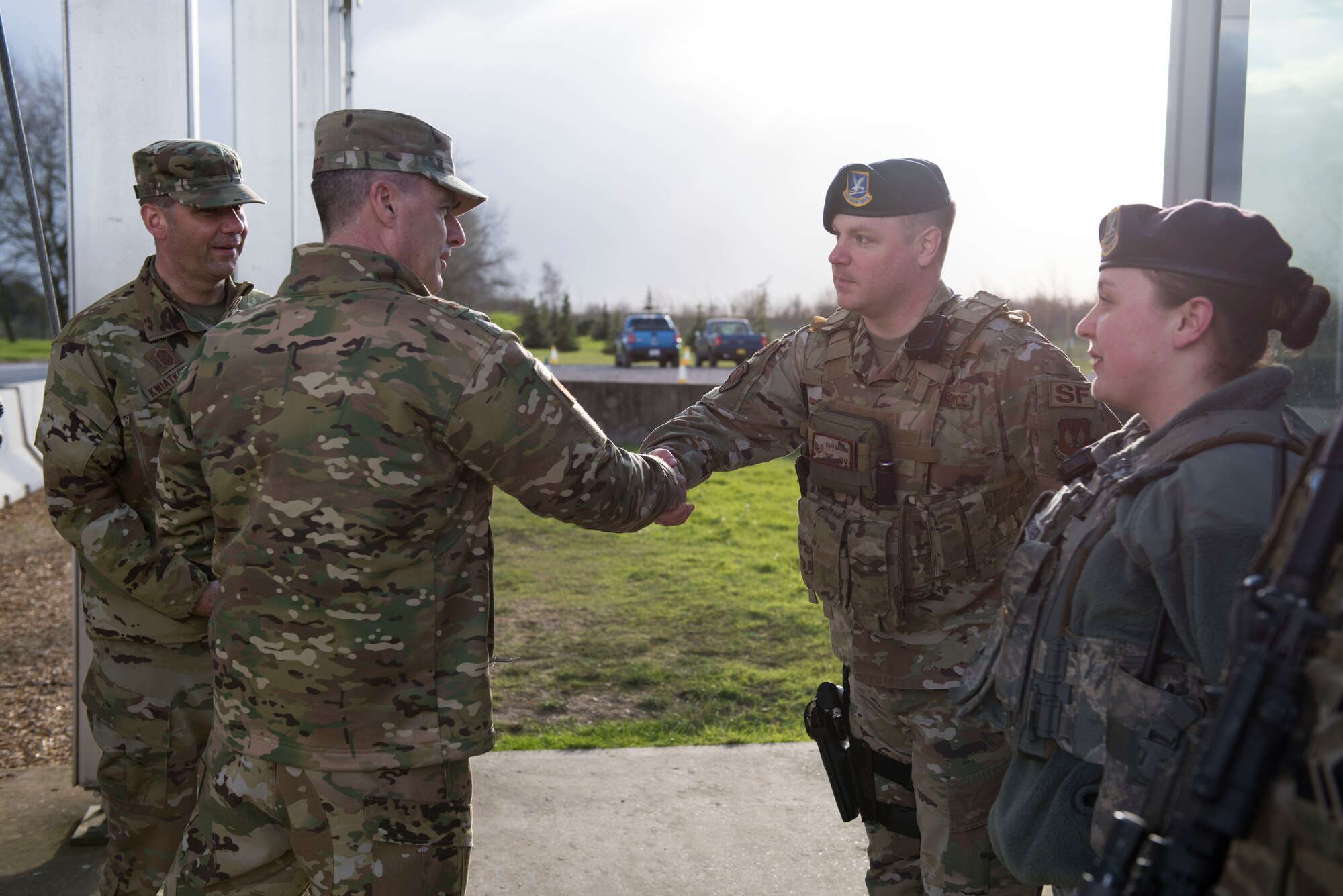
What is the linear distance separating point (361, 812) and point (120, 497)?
5.23 feet

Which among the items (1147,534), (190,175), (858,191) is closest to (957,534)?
(858,191)

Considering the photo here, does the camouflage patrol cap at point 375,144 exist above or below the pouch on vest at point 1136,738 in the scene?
above

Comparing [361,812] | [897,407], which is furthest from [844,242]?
[361,812]

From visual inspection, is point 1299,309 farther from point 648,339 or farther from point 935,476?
point 648,339

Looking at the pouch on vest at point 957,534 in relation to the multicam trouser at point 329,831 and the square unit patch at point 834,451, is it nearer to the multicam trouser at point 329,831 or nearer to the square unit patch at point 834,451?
the square unit patch at point 834,451

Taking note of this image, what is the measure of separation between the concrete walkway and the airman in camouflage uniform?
1483 millimetres

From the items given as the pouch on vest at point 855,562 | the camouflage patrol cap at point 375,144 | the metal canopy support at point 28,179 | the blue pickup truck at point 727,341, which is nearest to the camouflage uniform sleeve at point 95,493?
the metal canopy support at point 28,179

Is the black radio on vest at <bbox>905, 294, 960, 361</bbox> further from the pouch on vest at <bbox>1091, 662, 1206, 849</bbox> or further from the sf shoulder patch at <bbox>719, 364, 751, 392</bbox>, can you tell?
the pouch on vest at <bbox>1091, 662, 1206, 849</bbox>

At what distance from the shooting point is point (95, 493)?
318 centimetres

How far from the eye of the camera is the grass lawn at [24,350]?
25656 mm

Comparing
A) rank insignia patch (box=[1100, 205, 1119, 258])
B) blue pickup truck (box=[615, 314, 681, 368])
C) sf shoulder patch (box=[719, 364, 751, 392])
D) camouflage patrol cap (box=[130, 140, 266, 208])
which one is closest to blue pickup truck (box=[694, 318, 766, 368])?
blue pickup truck (box=[615, 314, 681, 368])

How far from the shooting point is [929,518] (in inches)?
117

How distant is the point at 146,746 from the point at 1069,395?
2979 millimetres

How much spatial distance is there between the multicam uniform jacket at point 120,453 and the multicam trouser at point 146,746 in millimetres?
89
